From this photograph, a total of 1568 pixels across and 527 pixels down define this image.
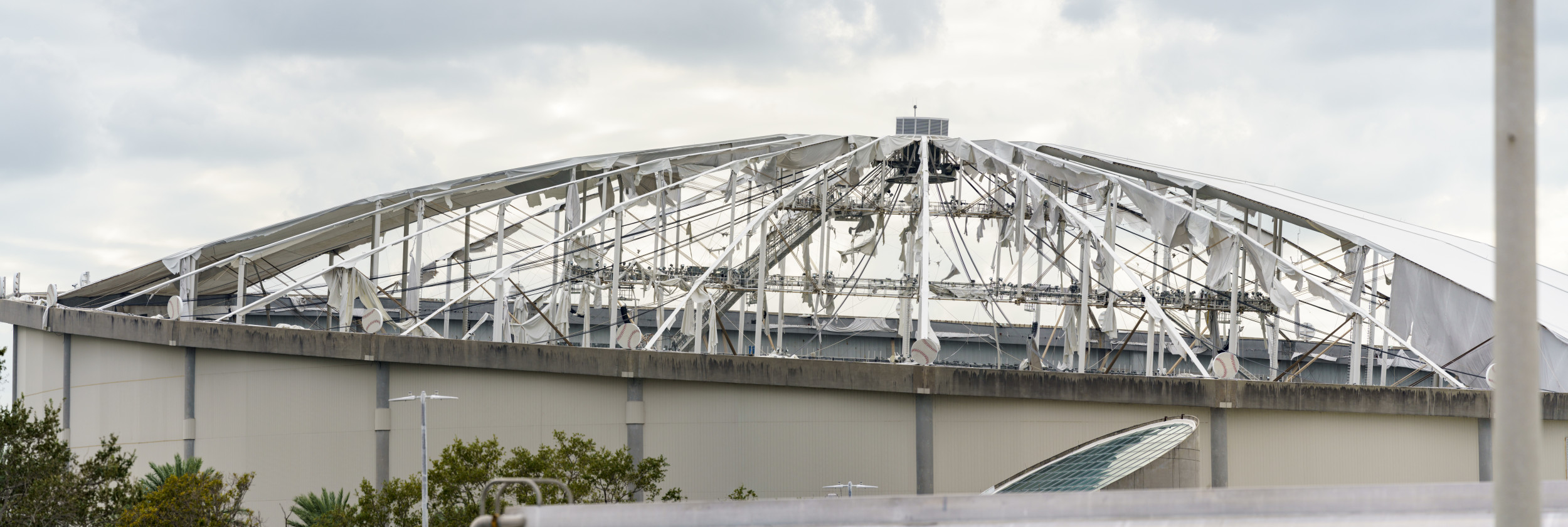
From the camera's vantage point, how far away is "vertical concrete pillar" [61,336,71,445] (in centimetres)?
4788

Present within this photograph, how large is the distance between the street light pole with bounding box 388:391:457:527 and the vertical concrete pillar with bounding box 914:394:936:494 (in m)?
12.2

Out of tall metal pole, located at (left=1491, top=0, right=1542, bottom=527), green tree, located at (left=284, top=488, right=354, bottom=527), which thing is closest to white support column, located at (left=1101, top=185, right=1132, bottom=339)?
green tree, located at (left=284, top=488, right=354, bottom=527)

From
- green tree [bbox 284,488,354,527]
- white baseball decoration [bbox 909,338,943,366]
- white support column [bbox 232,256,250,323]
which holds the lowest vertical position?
green tree [bbox 284,488,354,527]

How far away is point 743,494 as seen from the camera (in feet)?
116

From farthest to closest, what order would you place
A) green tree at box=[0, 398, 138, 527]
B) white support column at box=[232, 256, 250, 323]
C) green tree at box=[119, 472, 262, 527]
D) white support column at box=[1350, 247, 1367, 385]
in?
white support column at box=[232, 256, 250, 323], white support column at box=[1350, 247, 1367, 385], green tree at box=[0, 398, 138, 527], green tree at box=[119, 472, 262, 527]

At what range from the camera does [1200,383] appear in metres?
33.2

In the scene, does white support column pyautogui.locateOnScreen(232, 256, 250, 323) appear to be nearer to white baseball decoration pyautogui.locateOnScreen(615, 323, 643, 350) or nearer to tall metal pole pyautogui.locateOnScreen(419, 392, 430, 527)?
tall metal pole pyautogui.locateOnScreen(419, 392, 430, 527)

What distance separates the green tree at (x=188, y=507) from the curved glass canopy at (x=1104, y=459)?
63.8 ft

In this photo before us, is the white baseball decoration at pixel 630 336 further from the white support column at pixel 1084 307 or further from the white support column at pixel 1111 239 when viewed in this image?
the white support column at pixel 1111 239

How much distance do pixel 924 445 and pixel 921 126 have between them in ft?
70.8

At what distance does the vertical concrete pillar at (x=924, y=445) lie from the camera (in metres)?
34.5

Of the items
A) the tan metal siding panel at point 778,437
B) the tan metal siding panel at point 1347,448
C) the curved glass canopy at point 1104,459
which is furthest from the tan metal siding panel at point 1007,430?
the curved glass canopy at point 1104,459

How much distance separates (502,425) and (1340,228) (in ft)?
85.8

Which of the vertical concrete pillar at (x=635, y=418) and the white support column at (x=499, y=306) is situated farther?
the white support column at (x=499, y=306)
